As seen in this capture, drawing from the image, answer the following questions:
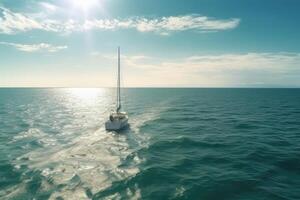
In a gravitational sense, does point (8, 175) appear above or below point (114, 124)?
below

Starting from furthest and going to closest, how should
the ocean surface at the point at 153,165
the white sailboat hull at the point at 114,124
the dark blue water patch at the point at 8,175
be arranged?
the white sailboat hull at the point at 114,124 → the dark blue water patch at the point at 8,175 → the ocean surface at the point at 153,165

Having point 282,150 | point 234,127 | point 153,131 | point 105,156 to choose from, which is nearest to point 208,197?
point 105,156

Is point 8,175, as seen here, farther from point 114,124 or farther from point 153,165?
point 114,124

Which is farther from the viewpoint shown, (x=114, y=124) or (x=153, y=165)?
(x=114, y=124)

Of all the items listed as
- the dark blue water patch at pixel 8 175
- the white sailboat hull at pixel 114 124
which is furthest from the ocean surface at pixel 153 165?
the white sailboat hull at pixel 114 124

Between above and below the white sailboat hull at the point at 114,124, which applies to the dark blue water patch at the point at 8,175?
below

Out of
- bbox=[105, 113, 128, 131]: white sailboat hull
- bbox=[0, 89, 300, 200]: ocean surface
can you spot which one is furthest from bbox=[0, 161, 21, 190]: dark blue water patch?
bbox=[105, 113, 128, 131]: white sailboat hull

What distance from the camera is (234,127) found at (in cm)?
4522

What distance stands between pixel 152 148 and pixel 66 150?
35.8 ft

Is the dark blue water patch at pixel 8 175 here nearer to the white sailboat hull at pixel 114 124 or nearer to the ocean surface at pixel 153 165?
the ocean surface at pixel 153 165

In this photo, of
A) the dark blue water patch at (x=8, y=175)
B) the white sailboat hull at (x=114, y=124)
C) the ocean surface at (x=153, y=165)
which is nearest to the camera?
the ocean surface at (x=153, y=165)

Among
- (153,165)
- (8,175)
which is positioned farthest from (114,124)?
(8,175)

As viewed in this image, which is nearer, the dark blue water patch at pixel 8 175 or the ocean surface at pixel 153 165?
the ocean surface at pixel 153 165

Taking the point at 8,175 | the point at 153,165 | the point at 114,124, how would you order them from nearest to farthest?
the point at 8,175, the point at 153,165, the point at 114,124
